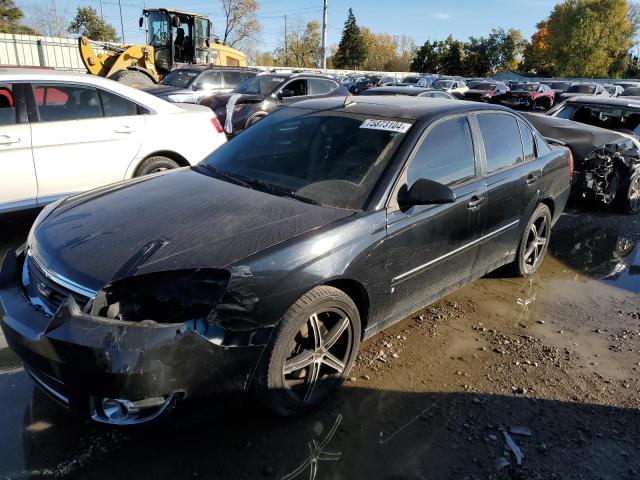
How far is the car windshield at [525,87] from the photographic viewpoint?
85.6 feet

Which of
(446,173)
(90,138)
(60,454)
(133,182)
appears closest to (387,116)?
(446,173)

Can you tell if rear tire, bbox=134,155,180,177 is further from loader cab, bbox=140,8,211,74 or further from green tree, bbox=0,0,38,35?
green tree, bbox=0,0,38,35

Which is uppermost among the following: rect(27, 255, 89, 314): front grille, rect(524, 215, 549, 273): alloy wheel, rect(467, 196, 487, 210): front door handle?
rect(467, 196, 487, 210): front door handle

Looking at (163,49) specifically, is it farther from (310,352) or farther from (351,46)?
(351,46)

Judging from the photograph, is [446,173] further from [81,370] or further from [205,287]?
[81,370]

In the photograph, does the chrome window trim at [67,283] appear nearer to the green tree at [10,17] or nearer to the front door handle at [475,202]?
the front door handle at [475,202]

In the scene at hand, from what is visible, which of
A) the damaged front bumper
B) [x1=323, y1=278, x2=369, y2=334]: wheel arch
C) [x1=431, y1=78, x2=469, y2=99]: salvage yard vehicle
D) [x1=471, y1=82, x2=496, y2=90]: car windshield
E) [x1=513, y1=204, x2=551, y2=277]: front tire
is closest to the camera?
the damaged front bumper

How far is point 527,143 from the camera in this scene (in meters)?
4.57

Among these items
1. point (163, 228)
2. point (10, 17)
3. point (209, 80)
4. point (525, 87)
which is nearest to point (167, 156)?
point (163, 228)

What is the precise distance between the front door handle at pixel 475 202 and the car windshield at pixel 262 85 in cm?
910

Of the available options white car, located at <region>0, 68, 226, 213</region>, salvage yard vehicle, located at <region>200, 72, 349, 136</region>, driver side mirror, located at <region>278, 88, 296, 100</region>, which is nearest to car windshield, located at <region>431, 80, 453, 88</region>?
salvage yard vehicle, located at <region>200, 72, 349, 136</region>

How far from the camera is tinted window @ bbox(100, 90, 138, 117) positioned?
5.64 m

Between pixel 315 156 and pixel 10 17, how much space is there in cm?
5298

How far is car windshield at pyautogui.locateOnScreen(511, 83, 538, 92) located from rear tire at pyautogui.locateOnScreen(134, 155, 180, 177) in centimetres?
2424
